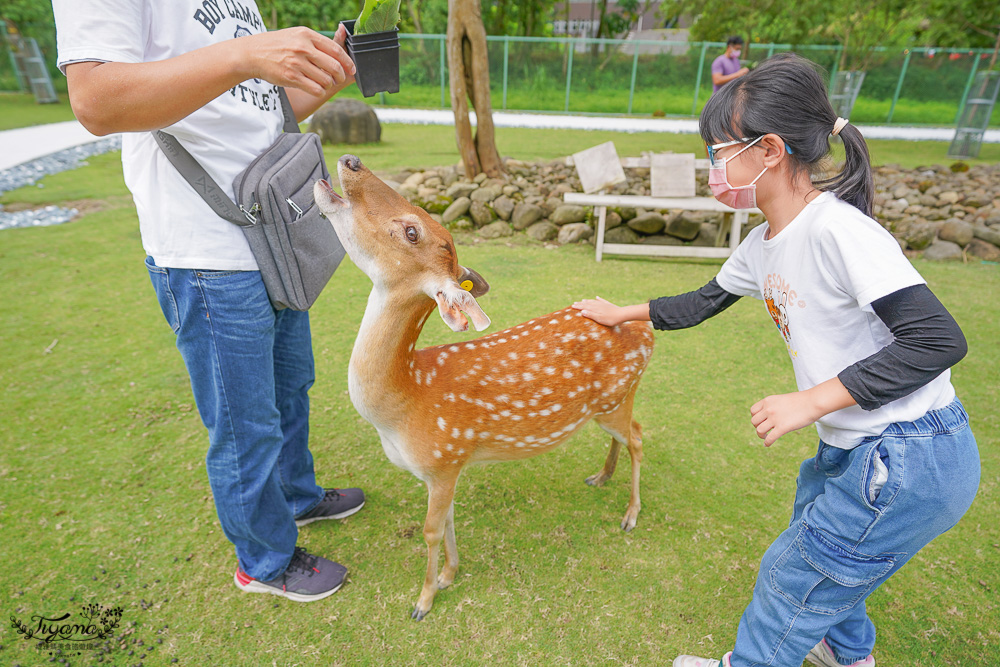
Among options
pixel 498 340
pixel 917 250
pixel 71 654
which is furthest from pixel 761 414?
pixel 917 250

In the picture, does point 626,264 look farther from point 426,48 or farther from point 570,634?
point 426,48

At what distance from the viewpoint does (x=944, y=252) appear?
6559 mm

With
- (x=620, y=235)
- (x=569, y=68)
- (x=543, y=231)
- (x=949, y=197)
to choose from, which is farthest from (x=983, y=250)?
(x=569, y=68)

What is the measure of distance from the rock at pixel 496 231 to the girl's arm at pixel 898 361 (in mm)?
6078

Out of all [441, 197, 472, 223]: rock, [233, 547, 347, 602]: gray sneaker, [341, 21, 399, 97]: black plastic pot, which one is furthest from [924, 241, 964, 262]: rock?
[233, 547, 347, 602]: gray sneaker

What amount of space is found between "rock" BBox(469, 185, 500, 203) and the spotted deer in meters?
5.56

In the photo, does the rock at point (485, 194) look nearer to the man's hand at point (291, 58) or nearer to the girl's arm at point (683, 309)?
the girl's arm at point (683, 309)

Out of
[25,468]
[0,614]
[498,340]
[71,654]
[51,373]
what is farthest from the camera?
[51,373]

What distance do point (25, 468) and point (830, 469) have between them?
3858mm

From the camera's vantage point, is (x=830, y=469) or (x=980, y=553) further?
(x=980, y=553)

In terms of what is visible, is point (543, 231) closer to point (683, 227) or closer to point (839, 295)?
point (683, 227)

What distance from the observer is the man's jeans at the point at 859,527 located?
1.47 meters

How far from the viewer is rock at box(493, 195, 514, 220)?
25.0 ft

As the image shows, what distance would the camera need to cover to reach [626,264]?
6438 mm
